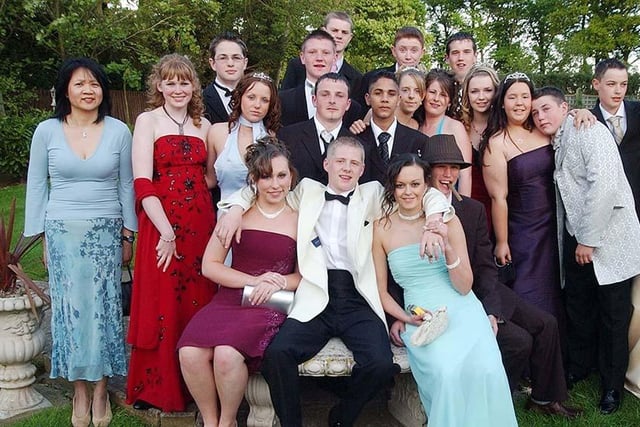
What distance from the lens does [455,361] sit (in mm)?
3488

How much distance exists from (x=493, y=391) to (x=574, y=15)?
35134 millimetres

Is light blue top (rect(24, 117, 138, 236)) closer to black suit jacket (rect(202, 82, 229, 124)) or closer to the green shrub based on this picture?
black suit jacket (rect(202, 82, 229, 124))

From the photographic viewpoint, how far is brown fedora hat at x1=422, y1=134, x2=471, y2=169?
4.14 metres

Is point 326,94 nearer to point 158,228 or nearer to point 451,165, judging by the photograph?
point 451,165

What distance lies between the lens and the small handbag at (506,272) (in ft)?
15.7

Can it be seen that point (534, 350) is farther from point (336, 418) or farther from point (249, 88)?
Answer: point (249, 88)

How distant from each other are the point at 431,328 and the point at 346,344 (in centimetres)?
55

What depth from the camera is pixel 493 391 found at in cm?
346

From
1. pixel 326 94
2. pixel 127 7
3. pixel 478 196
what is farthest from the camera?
pixel 127 7

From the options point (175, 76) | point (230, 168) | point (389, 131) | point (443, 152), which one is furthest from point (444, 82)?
point (175, 76)

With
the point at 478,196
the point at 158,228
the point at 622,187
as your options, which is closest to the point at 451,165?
the point at 478,196

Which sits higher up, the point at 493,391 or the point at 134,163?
the point at 134,163

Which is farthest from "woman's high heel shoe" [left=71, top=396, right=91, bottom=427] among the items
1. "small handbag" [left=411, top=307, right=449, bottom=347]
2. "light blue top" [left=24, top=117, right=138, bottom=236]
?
"small handbag" [left=411, top=307, right=449, bottom=347]

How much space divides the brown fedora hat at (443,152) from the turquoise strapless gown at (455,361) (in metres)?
0.63
